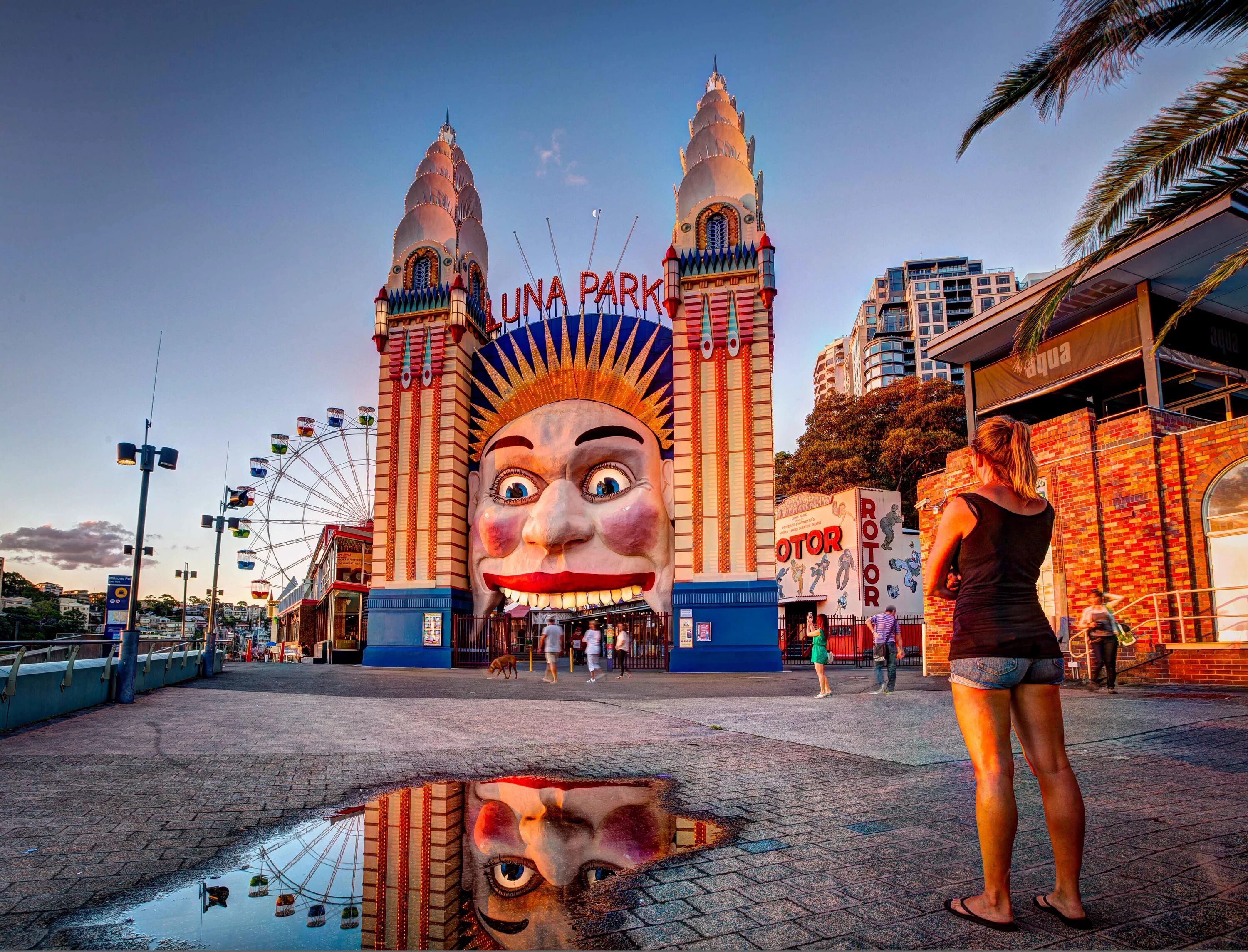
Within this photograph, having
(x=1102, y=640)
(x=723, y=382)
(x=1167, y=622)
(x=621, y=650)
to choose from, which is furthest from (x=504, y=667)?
(x=1167, y=622)

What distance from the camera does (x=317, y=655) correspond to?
36969 mm

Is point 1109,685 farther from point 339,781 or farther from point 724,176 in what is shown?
point 724,176

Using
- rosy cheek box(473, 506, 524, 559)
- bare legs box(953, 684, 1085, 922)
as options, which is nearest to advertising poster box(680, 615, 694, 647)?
rosy cheek box(473, 506, 524, 559)

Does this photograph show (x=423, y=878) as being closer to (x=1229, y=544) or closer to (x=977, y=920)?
(x=977, y=920)

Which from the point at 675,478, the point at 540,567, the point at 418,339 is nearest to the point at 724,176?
the point at 675,478

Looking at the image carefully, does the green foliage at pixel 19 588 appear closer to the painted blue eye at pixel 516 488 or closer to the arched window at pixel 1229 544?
the painted blue eye at pixel 516 488

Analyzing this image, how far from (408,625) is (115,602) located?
10.8 meters

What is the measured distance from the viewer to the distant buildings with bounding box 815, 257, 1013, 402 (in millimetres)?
90250

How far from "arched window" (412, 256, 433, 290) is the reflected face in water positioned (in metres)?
21.6

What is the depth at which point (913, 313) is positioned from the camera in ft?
311

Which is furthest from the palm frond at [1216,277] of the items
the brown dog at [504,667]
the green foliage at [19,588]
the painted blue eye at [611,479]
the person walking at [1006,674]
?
the green foliage at [19,588]

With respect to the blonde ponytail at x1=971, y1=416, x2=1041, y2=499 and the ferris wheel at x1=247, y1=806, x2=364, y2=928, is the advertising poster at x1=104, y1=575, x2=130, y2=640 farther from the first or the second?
the blonde ponytail at x1=971, y1=416, x2=1041, y2=499

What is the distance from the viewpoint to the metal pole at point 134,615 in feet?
36.3

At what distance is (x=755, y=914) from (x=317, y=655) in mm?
37990
